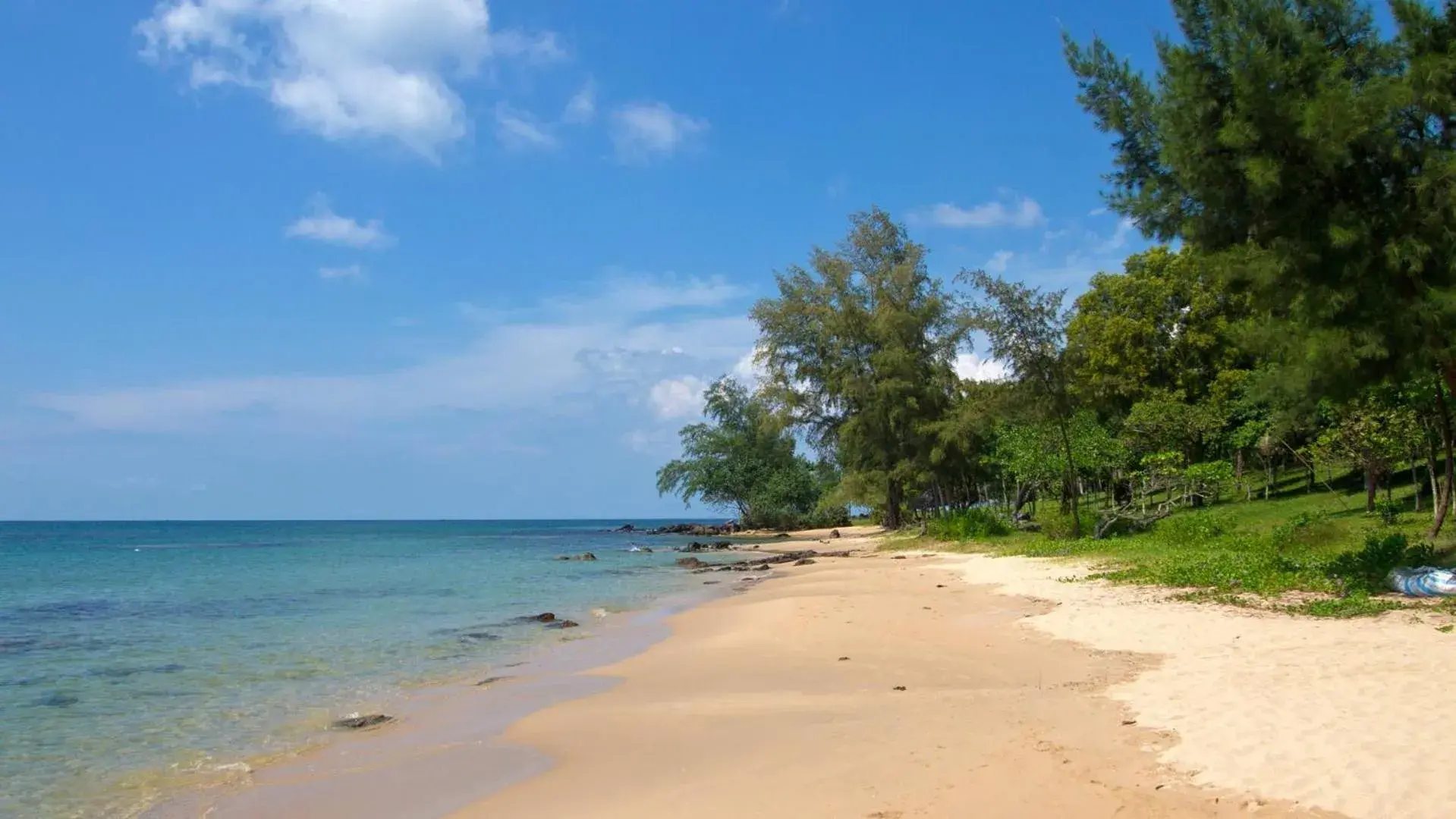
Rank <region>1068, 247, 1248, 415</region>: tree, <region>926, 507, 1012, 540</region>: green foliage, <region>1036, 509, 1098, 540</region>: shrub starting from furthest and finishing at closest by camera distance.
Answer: <region>1068, 247, 1248, 415</region>: tree, <region>926, 507, 1012, 540</region>: green foliage, <region>1036, 509, 1098, 540</region>: shrub

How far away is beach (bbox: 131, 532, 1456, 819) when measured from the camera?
532 cm

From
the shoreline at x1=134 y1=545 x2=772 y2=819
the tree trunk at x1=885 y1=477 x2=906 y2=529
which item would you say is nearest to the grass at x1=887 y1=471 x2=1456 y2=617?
the shoreline at x1=134 y1=545 x2=772 y2=819

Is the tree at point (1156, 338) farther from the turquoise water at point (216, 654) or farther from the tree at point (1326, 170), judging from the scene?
the tree at point (1326, 170)

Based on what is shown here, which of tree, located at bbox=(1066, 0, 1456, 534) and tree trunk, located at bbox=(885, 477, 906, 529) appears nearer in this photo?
tree, located at bbox=(1066, 0, 1456, 534)

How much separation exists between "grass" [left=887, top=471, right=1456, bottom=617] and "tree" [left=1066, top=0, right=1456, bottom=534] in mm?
2692

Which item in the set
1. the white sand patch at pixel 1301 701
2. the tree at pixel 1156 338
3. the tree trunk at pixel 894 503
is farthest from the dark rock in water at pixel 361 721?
the tree at pixel 1156 338

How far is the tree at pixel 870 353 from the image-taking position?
1499 inches

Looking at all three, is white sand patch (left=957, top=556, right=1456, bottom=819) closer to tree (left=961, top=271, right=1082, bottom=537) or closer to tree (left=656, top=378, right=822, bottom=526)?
tree (left=961, top=271, right=1082, bottom=537)

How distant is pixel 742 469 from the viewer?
69500mm

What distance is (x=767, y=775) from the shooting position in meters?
6.24

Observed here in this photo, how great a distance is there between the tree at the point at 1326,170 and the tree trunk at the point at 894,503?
95.4 feet

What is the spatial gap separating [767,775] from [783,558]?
1109 inches

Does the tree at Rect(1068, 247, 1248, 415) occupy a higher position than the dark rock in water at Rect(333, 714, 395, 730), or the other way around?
the tree at Rect(1068, 247, 1248, 415)

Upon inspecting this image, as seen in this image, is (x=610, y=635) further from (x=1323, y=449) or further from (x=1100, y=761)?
(x=1323, y=449)
